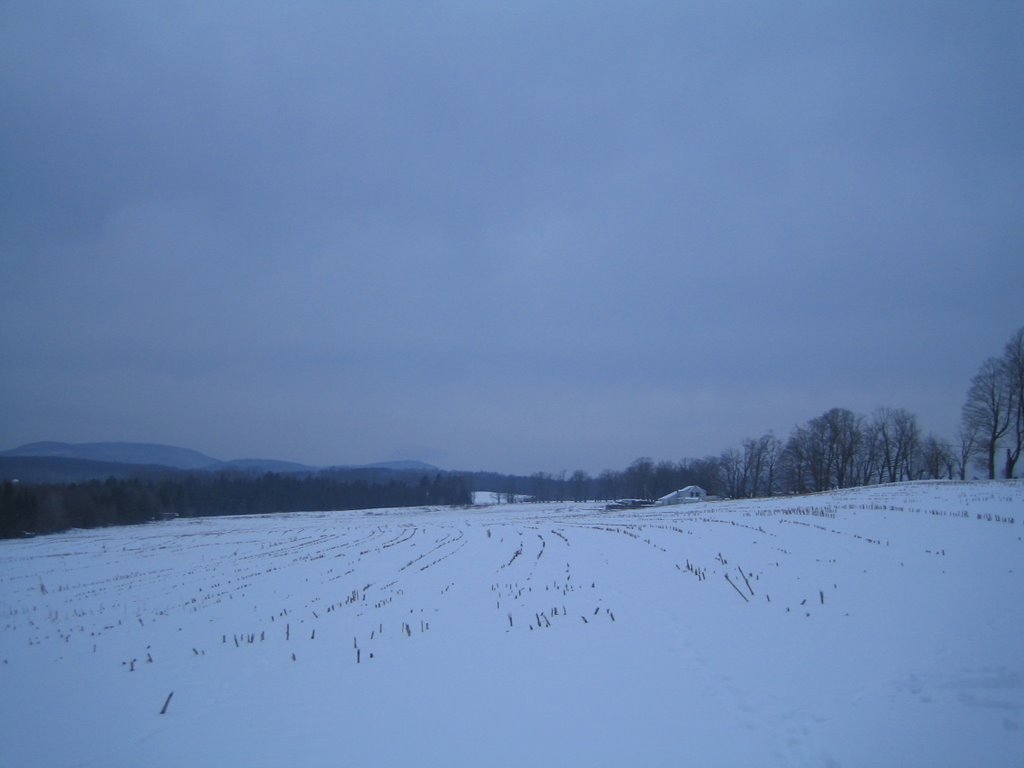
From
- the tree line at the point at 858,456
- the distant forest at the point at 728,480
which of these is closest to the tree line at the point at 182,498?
the distant forest at the point at 728,480

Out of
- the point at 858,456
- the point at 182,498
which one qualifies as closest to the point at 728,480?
the point at 858,456

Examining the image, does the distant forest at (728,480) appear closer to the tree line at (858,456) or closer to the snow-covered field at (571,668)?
the tree line at (858,456)

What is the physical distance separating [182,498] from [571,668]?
5233 inches

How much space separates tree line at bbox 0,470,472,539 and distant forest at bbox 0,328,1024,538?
16 centimetres

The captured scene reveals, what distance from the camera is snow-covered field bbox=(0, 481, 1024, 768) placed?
21.2 ft

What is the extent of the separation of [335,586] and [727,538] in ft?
46.8

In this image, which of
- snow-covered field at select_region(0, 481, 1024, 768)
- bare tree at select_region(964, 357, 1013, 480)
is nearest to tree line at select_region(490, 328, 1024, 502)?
bare tree at select_region(964, 357, 1013, 480)

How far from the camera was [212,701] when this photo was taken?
340 inches

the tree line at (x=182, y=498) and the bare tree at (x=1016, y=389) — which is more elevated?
the bare tree at (x=1016, y=389)

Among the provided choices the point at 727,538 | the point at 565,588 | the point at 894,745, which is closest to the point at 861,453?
the point at 727,538

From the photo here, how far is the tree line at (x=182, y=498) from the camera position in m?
77.7

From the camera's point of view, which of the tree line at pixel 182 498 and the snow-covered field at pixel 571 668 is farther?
the tree line at pixel 182 498

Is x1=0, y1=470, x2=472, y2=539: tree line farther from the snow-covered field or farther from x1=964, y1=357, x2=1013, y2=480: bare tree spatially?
x1=964, y1=357, x2=1013, y2=480: bare tree

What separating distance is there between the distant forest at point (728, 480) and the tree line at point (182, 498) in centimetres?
16
